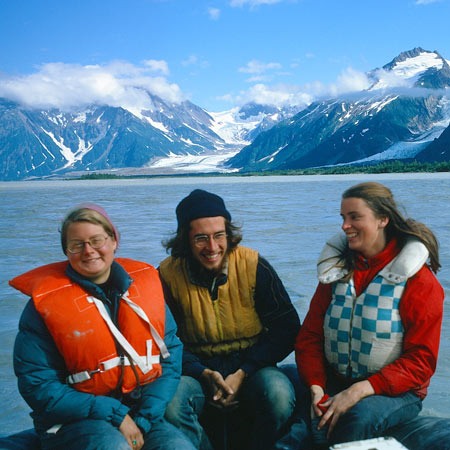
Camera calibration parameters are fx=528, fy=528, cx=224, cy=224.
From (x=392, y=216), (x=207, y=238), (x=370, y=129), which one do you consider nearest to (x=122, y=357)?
(x=207, y=238)

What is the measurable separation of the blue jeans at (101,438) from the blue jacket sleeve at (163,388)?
0.06m

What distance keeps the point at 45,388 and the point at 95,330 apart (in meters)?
0.30

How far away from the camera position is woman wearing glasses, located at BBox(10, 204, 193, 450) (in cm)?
217

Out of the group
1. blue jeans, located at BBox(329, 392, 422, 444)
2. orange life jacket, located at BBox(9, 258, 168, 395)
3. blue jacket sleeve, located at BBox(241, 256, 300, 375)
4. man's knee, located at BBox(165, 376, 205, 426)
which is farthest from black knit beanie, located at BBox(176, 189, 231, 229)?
blue jeans, located at BBox(329, 392, 422, 444)

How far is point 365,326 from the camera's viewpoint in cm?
238

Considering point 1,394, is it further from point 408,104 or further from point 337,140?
point 408,104

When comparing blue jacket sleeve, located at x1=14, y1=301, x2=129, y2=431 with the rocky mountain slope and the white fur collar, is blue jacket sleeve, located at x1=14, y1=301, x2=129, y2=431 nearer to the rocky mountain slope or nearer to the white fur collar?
the white fur collar

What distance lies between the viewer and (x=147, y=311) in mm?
2381

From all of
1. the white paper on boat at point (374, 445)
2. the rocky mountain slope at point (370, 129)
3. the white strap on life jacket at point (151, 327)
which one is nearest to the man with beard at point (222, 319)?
the white strap on life jacket at point (151, 327)

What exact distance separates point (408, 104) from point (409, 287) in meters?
173

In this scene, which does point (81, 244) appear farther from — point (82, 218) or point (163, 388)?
point (163, 388)

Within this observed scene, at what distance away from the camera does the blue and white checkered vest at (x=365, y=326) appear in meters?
2.36

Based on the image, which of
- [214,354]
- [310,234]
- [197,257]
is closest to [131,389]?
[214,354]

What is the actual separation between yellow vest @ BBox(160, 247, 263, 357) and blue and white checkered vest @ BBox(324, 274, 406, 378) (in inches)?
17.6
